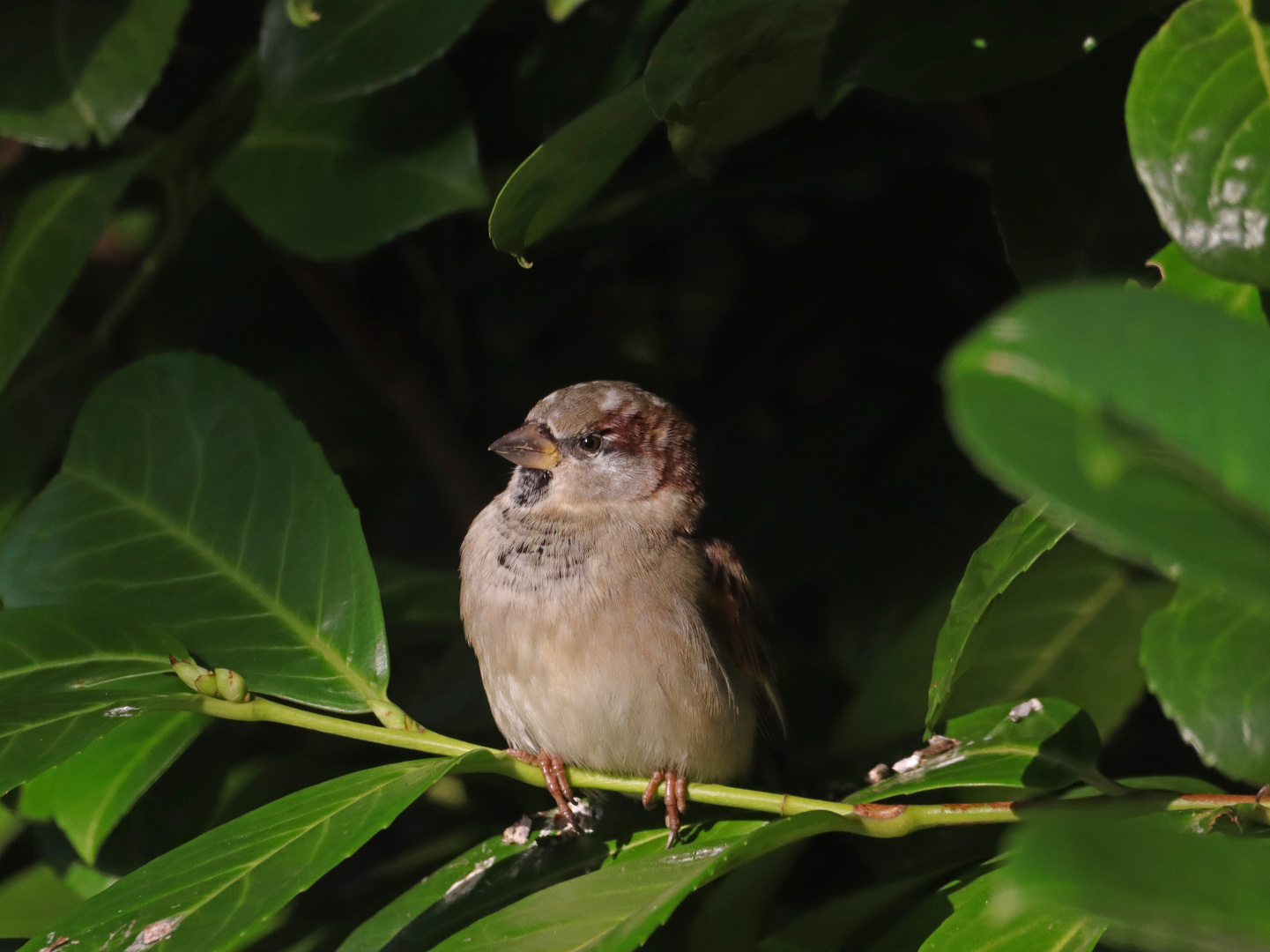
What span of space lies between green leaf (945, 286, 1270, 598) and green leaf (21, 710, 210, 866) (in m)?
1.39

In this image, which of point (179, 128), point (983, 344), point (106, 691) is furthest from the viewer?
point (179, 128)

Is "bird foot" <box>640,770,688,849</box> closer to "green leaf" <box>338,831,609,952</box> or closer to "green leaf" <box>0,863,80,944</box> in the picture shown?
"green leaf" <box>338,831,609,952</box>

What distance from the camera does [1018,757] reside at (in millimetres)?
1365

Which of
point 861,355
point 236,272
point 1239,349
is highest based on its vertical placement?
point 236,272

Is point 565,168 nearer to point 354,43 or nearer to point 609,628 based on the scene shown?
point 354,43

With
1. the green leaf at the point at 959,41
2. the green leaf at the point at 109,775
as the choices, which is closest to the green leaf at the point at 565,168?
the green leaf at the point at 959,41

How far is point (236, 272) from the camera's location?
99.4 inches

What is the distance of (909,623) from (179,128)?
5.13 ft

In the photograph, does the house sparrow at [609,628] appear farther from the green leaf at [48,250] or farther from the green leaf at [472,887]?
the green leaf at [48,250]

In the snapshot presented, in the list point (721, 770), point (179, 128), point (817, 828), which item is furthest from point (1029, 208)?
point (179, 128)

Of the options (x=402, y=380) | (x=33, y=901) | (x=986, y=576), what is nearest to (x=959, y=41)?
(x=986, y=576)

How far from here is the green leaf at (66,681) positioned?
1256 mm

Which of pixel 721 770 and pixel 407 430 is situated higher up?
pixel 407 430

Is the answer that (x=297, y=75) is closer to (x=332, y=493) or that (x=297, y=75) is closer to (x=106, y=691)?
(x=332, y=493)
